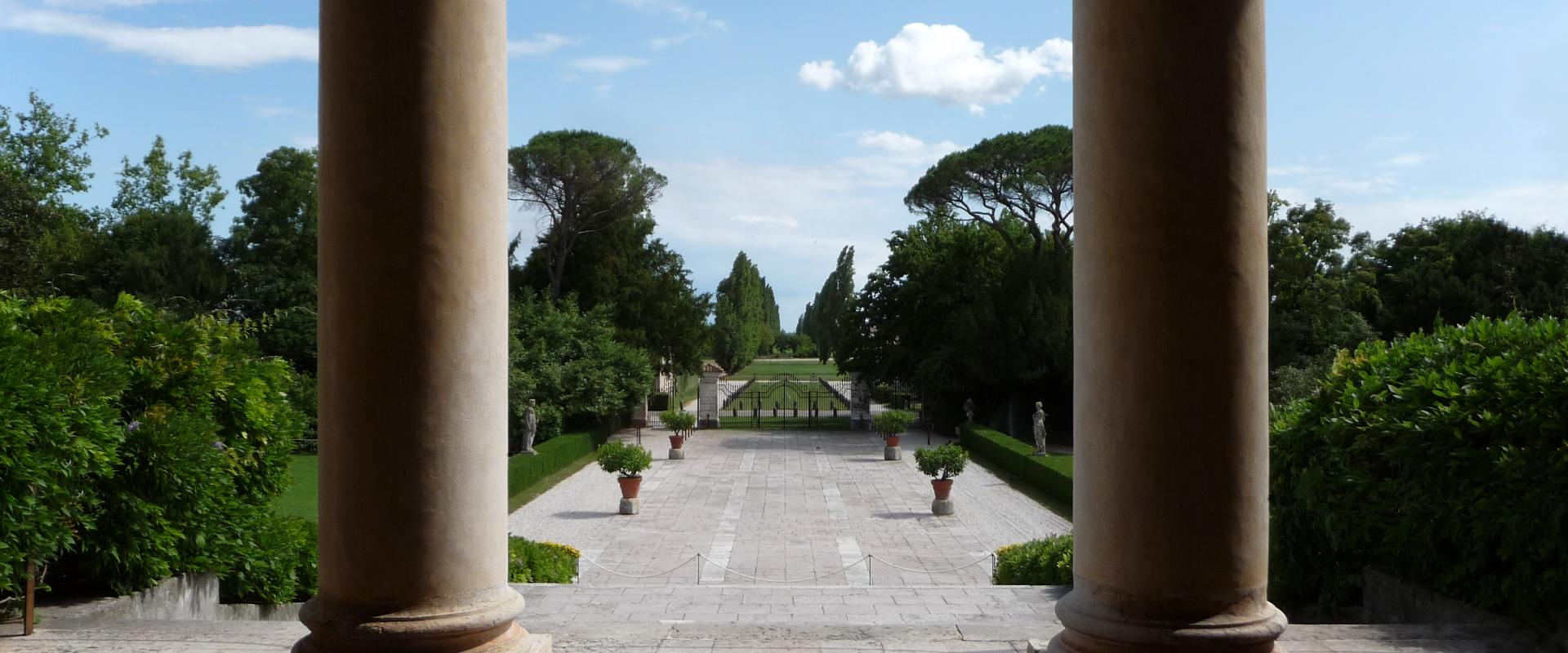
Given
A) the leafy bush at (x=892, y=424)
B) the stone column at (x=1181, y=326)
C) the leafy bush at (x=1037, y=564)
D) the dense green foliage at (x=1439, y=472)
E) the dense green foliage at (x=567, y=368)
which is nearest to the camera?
the stone column at (x=1181, y=326)

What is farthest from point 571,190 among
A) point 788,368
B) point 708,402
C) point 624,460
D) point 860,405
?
point 788,368

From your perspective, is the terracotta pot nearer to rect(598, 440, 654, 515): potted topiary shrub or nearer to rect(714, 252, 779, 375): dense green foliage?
rect(598, 440, 654, 515): potted topiary shrub

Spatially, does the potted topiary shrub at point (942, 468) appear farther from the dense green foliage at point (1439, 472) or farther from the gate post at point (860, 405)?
the gate post at point (860, 405)

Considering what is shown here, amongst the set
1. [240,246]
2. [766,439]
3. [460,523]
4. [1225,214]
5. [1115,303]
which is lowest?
[766,439]

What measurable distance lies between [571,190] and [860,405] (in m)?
16.8

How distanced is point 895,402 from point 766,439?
30.6ft

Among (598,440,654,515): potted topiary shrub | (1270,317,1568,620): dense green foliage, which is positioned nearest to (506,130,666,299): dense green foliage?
(598,440,654,515): potted topiary shrub

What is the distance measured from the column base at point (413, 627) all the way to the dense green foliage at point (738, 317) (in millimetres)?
80575

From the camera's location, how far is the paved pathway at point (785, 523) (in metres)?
16.6

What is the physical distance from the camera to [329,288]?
429cm

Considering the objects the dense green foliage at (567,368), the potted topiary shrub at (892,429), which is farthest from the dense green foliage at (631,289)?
the potted topiary shrub at (892,429)

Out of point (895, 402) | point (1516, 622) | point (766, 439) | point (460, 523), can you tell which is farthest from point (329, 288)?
point (895, 402)

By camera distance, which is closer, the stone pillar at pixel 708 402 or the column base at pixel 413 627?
the column base at pixel 413 627

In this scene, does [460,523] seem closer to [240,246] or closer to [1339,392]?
[1339,392]
